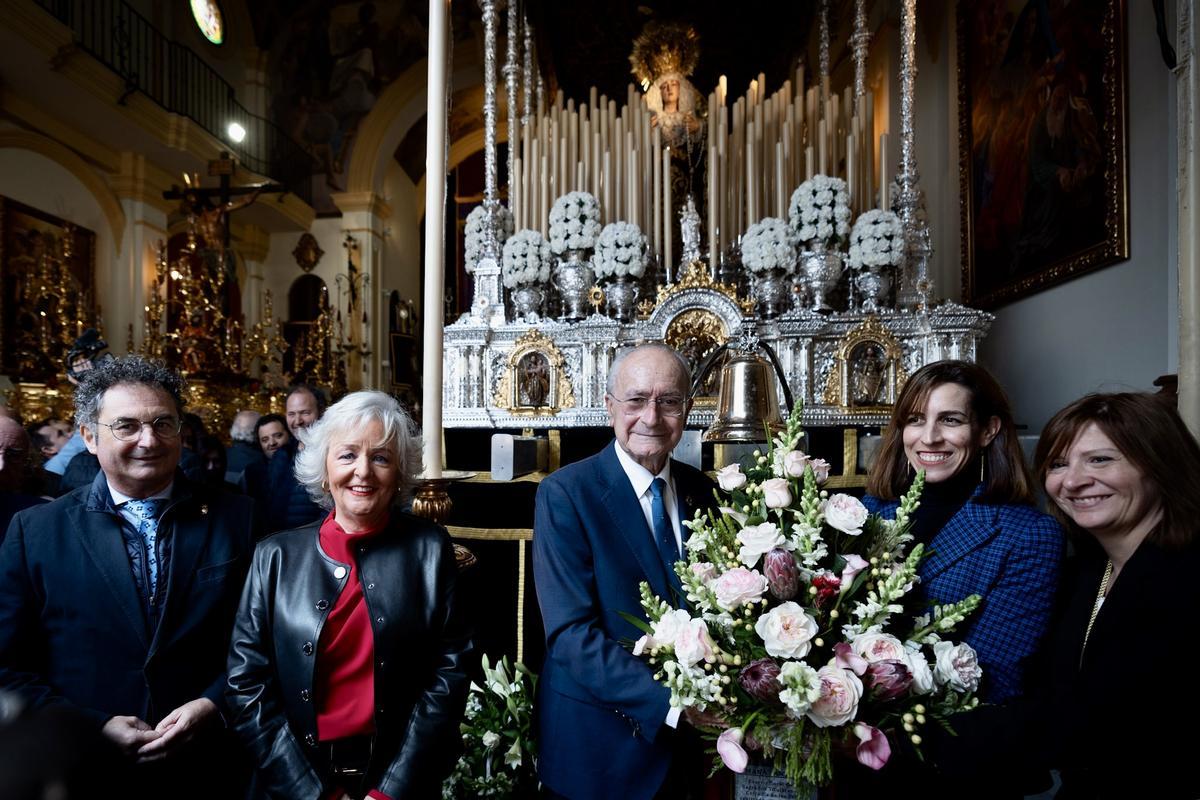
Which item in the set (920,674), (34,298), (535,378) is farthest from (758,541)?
(34,298)

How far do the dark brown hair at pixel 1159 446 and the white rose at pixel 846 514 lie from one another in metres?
0.73

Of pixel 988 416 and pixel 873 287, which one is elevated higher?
pixel 873 287

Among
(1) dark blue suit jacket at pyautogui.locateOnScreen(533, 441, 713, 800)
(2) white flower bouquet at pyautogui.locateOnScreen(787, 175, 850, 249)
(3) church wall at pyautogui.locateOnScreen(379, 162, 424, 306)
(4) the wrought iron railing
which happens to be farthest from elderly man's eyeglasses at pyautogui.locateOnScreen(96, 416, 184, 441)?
(3) church wall at pyautogui.locateOnScreen(379, 162, 424, 306)

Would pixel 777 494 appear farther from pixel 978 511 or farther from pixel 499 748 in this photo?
pixel 499 748

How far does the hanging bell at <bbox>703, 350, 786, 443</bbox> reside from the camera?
9.25 feet

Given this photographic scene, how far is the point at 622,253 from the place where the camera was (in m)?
5.69

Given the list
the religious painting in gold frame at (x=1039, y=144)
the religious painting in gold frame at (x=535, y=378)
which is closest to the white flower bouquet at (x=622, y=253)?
the religious painting in gold frame at (x=535, y=378)

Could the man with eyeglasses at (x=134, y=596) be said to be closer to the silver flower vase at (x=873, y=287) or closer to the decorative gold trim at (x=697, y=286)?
the decorative gold trim at (x=697, y=286)

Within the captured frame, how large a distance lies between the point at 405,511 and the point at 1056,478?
1746mm

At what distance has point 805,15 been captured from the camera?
9.10 meters

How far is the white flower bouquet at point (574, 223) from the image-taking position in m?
5.83

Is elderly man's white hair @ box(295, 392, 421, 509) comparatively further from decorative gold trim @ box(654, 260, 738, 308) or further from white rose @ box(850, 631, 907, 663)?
decorative gold trim @ box(654, 260, 738, 308)

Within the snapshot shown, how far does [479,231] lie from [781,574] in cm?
548

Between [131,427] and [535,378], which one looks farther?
[535,378]
